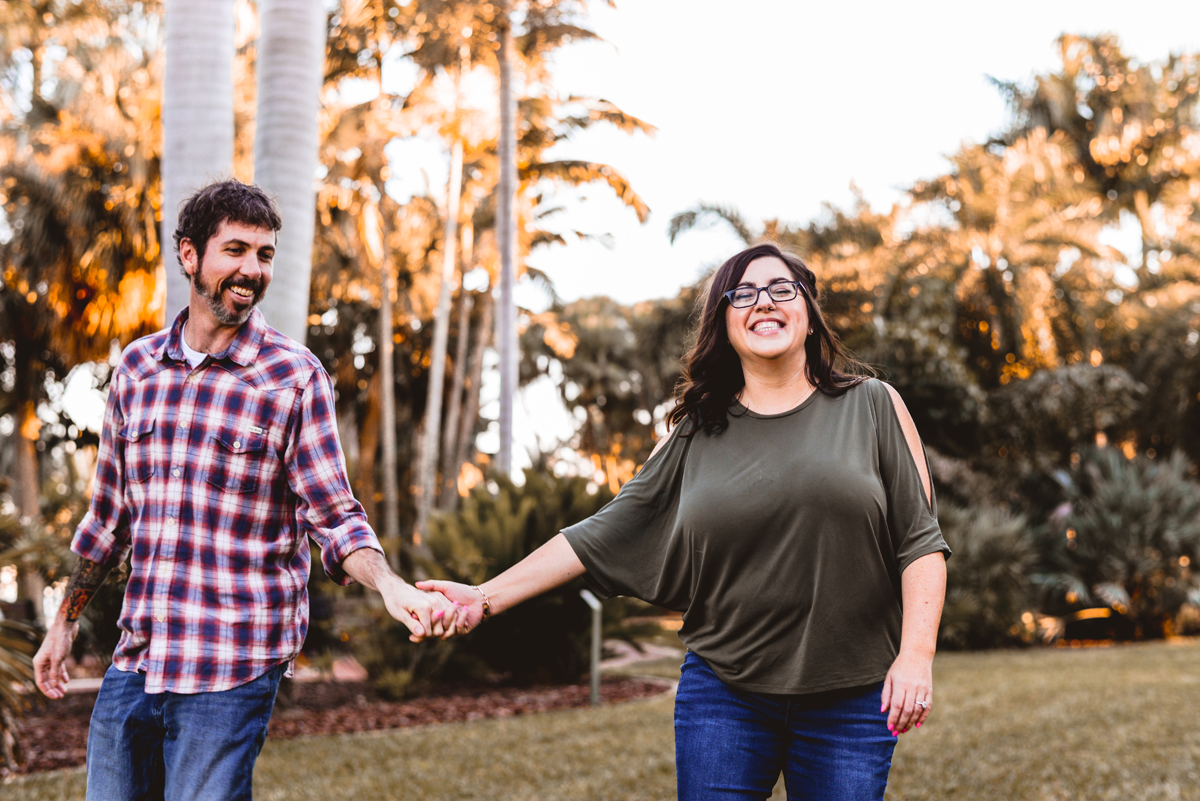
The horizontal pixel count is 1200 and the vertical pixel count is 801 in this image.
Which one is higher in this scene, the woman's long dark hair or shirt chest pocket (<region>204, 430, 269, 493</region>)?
the woman's long dark hair

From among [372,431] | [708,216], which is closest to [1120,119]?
[708,216]

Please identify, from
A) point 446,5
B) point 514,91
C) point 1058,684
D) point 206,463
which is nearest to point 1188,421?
point 1058,684

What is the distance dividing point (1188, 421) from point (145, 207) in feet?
69.3

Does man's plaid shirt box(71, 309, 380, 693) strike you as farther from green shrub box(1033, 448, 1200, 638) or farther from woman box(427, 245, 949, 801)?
green shrub box(1033, 448, 1200, 638)

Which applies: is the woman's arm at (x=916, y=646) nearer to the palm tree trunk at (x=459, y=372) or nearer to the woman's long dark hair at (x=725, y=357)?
the woman's long dark hair at (x=725, y=357)

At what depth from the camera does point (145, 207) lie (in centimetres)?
1501

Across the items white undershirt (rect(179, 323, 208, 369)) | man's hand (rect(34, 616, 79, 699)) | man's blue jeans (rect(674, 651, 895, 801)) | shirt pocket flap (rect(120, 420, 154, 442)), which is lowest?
man's blue jeans (rect(674, 651, 895, 801))

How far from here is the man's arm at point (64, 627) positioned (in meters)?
2.75

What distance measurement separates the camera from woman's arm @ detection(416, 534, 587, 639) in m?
2.73

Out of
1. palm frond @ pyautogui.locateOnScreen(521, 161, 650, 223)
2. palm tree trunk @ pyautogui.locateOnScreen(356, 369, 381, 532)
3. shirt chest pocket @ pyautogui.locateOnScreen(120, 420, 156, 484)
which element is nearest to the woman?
shirt chest pocket @ pyautogui.locateOnScreen(120, 420, 156, 484)

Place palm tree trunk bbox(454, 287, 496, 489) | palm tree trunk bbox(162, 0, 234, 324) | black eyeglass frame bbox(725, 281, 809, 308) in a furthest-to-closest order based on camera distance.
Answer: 1. palm tree trunk bbox(454, 287, 496, 489)
2. palm tree trunk bbox(162, 0, 234, 324)
3. black eyeglass frame bbox(725, 281, 809, 308)

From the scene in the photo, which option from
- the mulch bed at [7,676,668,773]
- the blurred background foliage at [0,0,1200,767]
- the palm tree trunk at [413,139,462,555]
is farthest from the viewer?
the palm tree trunk at [413,139,462,555]

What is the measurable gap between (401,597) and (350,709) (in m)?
6.79

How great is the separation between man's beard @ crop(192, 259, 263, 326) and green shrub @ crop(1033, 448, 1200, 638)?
53.9 feet
